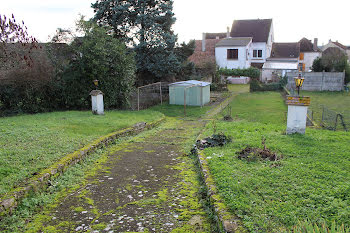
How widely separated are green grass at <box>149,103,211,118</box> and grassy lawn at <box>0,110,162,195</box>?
420cm

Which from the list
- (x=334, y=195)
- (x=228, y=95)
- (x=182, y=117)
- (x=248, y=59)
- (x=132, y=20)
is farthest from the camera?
(x=248, y=59)

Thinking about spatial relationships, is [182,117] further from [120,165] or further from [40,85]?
[120,165]

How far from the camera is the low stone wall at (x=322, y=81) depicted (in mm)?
26031

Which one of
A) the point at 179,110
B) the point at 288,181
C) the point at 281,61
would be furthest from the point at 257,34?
the point at 288,181

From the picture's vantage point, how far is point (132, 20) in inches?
839

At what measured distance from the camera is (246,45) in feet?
120

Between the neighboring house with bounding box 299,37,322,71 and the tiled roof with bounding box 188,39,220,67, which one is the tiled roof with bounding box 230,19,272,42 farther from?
the neighboring house with bounding box 299,37,322,71

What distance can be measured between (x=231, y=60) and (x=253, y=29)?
24.4 ft

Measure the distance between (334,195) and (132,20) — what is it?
769 inches

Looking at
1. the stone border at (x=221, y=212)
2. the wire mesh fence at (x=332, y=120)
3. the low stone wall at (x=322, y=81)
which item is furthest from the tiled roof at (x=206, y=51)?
the stone border at (x=221, y=212)

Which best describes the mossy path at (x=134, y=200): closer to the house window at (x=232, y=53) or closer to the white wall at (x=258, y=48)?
the house window at (x=232, y=53)

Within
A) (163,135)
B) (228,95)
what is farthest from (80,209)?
(228,95)

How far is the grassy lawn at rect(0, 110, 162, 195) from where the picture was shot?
589cm

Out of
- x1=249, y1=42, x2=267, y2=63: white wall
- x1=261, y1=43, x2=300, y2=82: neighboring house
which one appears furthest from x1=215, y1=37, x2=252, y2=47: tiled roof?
x1=261, y1=43, x2=300, y2=82: neighboring house
